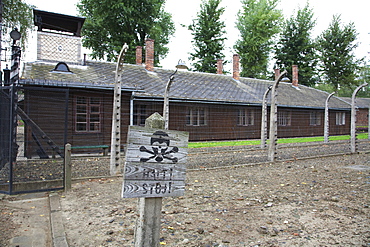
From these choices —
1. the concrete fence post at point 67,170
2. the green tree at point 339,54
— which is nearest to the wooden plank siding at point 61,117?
the concrete fence post at point 67,170

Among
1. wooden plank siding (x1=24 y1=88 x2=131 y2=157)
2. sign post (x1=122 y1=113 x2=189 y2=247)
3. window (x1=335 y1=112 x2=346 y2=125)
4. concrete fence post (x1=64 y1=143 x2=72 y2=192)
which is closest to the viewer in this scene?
sign post (x1=122 y1=113 x2=189 y2=247)

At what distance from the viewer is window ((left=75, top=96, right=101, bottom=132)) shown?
12727mm

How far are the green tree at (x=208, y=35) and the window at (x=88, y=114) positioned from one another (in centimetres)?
2592

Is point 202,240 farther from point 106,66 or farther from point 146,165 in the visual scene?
point 106,66

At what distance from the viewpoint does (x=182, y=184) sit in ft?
9.00

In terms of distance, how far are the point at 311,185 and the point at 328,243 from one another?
3.11 m

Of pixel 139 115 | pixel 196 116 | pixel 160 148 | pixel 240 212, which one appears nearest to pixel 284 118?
pixel 196 116

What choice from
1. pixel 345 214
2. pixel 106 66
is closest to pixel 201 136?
pixel 106 66

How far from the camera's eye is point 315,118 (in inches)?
999

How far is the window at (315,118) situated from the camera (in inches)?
988

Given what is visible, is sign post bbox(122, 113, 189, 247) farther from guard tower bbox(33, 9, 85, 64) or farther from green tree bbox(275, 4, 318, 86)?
green tree bbox(275, 4, 318, 86)

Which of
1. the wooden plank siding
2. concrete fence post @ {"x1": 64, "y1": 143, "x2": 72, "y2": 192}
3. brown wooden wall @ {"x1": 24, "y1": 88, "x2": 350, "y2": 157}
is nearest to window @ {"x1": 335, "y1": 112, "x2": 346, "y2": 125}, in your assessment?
brown wooden wall @ {"x1": 24, "y1": 88, "x2": 350, "y2": 157}

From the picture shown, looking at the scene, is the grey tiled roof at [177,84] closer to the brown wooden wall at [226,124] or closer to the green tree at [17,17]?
the brown wooden wall at [226,124]

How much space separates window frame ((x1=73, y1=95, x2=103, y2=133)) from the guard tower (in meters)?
4.10
